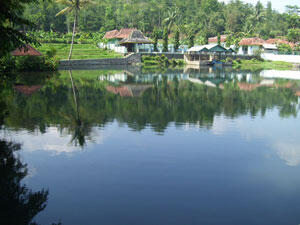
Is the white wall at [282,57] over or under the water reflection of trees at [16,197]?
over

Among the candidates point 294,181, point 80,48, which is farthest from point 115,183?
point 80,48

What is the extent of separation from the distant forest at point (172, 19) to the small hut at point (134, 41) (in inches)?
686

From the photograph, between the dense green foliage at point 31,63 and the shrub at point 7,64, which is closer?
the shrub at point 7,64

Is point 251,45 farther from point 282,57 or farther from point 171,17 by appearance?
point 171,17

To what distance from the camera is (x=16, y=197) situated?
6.74 meters

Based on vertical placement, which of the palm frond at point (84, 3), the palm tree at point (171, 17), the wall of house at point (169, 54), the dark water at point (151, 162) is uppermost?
the palm tree at point (171, 17)

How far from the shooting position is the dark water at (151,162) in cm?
633

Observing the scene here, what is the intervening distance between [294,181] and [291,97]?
15.2 m

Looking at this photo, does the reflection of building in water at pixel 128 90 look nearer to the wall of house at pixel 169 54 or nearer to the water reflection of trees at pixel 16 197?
the water reflection of trees at pixel 16 197

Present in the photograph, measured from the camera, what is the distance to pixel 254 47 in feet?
224

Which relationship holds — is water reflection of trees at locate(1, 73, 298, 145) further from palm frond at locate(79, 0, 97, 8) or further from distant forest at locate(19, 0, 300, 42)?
distant forest at locate(19, 0, 300, 42)

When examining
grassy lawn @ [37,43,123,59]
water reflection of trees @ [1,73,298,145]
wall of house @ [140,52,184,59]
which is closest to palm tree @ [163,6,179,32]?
wall of house @ [140,52,184,59]

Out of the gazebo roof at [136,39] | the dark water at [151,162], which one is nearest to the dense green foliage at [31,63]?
the dark water at [151,162]

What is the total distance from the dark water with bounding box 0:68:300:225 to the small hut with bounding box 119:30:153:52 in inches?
1680
